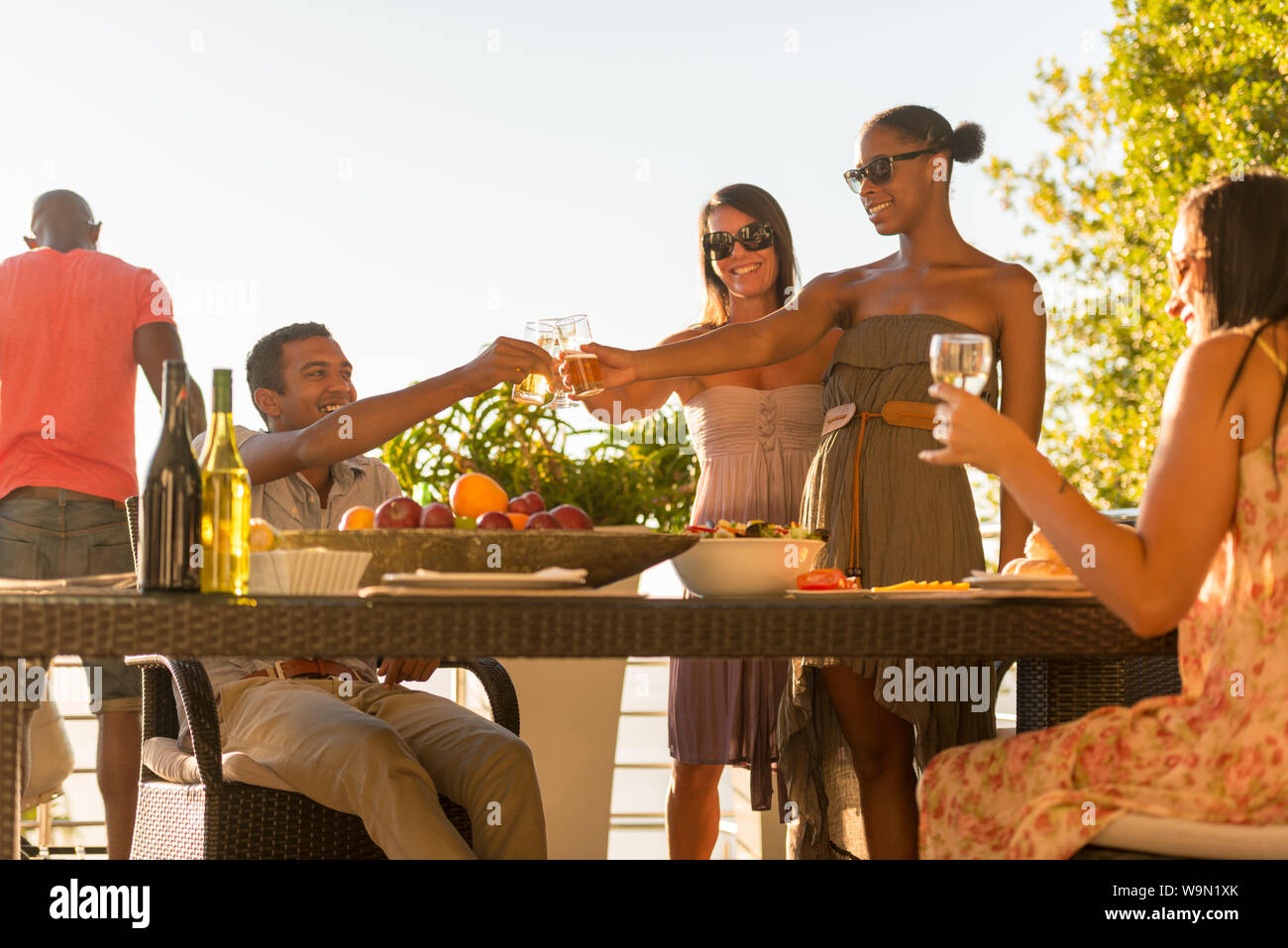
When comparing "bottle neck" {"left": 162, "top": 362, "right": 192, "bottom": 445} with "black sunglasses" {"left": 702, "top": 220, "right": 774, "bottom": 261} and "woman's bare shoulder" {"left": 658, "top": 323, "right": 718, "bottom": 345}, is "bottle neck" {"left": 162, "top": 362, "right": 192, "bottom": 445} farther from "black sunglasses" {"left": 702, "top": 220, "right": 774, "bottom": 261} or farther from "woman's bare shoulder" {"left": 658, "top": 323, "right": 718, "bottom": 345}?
"black sunglasses" {"left": 702, "top": 220, "right": 774, "bottom": 261}

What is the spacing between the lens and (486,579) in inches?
55.3

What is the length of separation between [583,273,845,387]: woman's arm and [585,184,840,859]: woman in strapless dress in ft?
1.67

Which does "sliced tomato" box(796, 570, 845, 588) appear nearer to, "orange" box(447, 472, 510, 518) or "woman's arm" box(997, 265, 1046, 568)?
"orange" box(447, 472, 510, 518)

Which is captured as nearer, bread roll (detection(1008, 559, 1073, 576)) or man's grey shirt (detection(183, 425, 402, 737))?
bread roll (detection(1008, 559, 1073, 576))

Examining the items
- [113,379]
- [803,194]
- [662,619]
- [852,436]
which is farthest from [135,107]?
[662,619]

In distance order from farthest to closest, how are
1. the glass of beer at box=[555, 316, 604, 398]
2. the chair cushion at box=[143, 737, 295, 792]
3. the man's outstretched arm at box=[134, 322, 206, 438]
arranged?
the man's outstretched arm at box=[134, 322, 206, 438]
the glass of beer at box=[555, 316, 604, 398]
the chair cushion at box=[143, 737, 295, 792]

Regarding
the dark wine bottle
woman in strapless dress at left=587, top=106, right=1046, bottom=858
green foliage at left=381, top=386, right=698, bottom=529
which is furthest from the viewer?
green foliage at left=381, top=386, right=698, bottom=529

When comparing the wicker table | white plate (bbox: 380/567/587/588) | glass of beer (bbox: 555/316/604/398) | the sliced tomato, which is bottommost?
the wicker table

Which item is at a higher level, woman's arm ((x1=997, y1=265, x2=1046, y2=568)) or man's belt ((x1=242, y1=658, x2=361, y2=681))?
woman's arm ((x1=997, y1=265, x2=1046, y2=568))

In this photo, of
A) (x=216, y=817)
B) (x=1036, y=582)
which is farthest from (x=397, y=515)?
(x=1036, y=582)

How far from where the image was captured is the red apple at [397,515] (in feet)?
5.16

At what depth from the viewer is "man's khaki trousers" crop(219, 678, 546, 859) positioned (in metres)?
1.94

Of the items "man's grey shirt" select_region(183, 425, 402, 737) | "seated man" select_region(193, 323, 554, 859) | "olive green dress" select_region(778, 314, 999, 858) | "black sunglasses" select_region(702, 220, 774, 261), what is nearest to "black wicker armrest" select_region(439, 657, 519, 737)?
"seated man" select_region(193, 323, 554, 859)

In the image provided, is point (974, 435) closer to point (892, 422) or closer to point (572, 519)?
point (572, 519)
